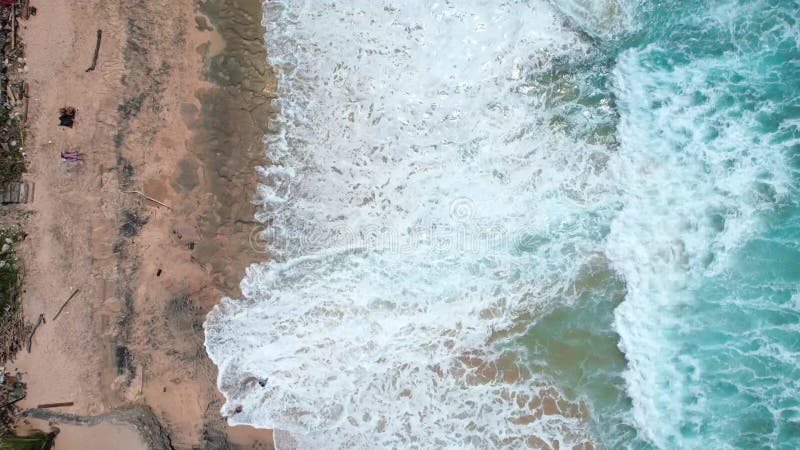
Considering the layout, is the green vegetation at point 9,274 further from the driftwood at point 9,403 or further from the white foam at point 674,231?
the white foam at point 674,231

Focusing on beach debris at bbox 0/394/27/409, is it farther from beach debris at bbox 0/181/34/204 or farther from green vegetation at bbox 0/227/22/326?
beach debris at bbox 0/181/34/204

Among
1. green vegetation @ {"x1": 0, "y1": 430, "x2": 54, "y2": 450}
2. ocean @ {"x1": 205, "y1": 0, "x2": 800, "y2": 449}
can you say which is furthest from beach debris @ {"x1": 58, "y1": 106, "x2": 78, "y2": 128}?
green vegetation @ {"x1": 0, "y1": 430, "x2": 54, "y2": 450}

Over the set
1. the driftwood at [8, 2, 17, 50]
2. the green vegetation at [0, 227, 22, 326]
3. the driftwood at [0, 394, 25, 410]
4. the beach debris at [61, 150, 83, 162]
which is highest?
the driftwood at [8, 2, 17, 50]

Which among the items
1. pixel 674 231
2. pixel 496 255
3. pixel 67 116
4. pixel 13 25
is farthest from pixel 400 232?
pixel 13 25

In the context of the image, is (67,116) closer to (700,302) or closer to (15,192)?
(15,192)

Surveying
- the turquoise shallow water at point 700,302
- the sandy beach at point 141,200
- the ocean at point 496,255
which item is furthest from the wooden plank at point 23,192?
the turquoise shallow water at point 700,302

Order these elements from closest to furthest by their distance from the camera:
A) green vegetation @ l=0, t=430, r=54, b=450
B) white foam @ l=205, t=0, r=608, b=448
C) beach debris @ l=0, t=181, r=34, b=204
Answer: green vegetation @ l=0, t=430, r=54, b=450 → beach debris @ l=0, t=181, r=34, b=204 → white foam @ l=205, t=0, r=608, b=448

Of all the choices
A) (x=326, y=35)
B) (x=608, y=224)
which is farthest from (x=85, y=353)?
(x=608, y=224)
